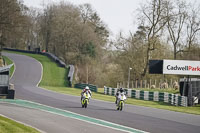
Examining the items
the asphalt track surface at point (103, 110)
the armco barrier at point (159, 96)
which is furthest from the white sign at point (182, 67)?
the asphalt track surface at point (103, 110)

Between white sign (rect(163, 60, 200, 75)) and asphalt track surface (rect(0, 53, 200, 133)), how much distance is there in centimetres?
685

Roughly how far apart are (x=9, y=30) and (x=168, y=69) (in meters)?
31.7

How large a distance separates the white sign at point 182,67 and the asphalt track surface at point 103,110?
6851 mm

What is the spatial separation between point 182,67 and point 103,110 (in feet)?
43.4

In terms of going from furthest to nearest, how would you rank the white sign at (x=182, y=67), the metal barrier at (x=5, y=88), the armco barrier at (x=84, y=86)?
the armco barrier at (x=84, y=86) → the white sign at (x=182, y=67) → the metal barrier at (x=5, y=88)

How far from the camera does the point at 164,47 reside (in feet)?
205

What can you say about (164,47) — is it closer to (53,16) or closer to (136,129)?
(53,16)

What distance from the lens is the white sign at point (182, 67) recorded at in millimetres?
36094

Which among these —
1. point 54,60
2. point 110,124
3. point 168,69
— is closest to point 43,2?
point 54,60

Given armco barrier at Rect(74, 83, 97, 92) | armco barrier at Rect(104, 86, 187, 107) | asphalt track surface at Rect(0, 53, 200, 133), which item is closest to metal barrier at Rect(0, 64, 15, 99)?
asphalt track surface at Rect(0, 53, 200, 133)

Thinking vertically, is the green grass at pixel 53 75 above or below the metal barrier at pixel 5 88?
above

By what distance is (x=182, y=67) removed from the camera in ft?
119

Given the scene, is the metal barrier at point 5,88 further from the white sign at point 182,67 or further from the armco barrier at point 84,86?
the armco barrier at point 84,86

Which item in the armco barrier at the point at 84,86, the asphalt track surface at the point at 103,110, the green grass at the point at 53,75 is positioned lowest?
the asphalt track surface at the point at 103,110
